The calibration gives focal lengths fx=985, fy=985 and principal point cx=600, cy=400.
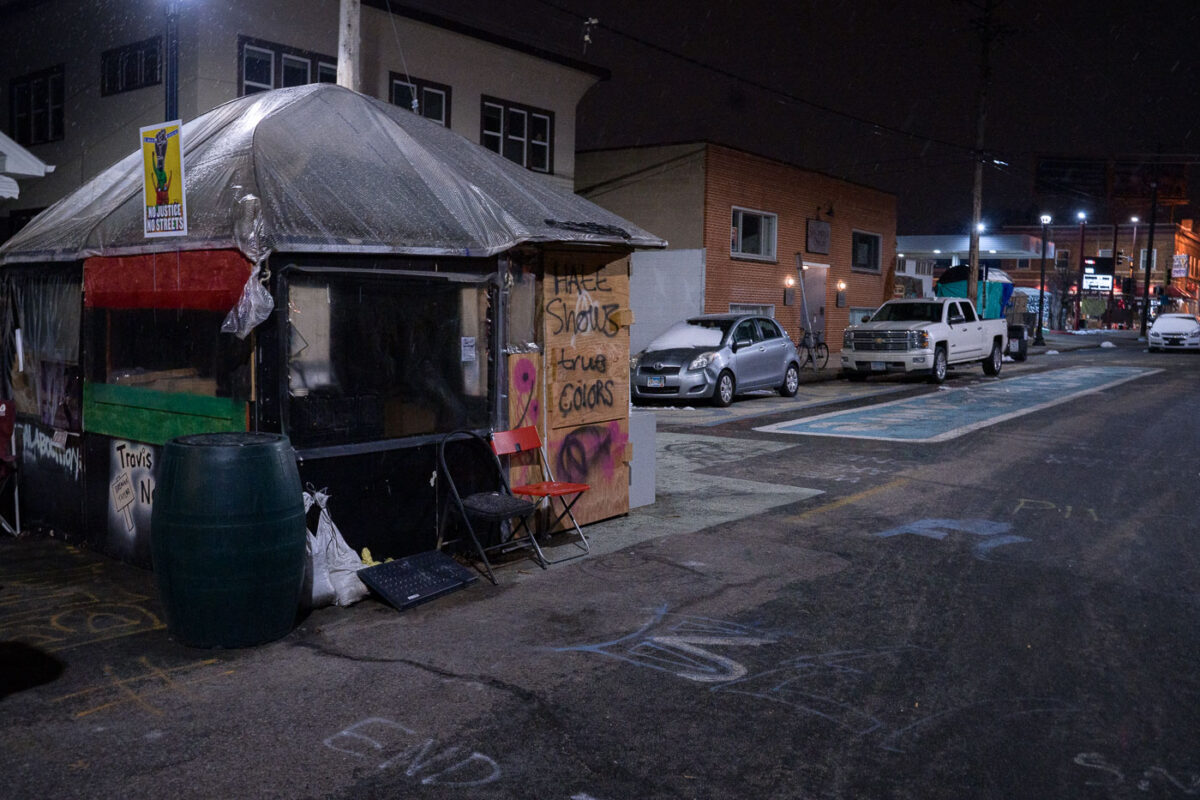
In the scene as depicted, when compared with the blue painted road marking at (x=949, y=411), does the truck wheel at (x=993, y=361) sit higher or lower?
higher

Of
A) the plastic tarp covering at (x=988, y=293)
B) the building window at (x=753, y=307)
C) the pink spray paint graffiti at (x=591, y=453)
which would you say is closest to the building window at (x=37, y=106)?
the building window at (x=753, y=307)

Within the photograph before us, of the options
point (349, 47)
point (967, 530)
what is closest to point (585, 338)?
point (967, 530)

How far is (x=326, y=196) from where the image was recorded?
649cm

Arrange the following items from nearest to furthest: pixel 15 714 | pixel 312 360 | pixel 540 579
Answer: pixel 15 714 < pixel 312 360 < pixel 540 579

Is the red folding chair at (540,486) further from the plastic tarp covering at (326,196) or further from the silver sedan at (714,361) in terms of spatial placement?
the silver sedan at (714,361)

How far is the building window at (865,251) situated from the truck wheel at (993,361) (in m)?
7.62

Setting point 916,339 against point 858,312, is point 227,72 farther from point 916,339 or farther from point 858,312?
point 858,312

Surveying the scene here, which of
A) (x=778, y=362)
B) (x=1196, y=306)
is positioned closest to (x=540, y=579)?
(x=778, y=362)

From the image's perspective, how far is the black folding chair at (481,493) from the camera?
6.66 meters

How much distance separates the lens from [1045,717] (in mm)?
4445

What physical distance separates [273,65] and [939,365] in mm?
15819

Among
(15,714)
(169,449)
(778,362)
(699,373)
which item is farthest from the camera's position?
(778,362)

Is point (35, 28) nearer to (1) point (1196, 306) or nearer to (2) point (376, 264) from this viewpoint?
(2) point (376, 264)

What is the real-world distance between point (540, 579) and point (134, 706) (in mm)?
2834
